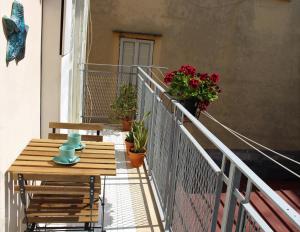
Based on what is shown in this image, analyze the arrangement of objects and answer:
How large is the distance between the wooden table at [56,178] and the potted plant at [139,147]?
1897 mm

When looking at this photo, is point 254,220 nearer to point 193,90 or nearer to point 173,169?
point 173,169

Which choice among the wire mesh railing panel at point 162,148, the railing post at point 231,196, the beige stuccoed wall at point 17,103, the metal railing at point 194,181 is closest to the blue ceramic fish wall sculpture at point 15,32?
the beige stuccoed wall at point 17,103

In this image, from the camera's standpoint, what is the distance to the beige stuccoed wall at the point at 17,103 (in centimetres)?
262

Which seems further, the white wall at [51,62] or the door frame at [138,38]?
the door frame at [138,38]

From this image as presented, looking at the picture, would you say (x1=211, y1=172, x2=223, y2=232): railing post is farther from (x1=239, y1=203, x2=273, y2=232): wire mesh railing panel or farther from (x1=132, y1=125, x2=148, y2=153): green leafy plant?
(x1=132, y1=125, x2=148, y2=153): green leafy plant

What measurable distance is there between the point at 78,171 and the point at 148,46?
876 centimetres

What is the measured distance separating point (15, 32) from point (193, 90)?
1.95m

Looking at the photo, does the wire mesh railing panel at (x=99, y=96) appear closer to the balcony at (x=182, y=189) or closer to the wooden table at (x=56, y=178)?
the balcony at (x=182, y=189)

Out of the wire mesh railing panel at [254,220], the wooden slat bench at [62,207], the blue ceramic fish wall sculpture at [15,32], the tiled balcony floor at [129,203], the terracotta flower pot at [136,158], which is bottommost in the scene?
the tiled balcony floor at [129,203]

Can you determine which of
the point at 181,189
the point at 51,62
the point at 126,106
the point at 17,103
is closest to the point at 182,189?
the point at 181,189

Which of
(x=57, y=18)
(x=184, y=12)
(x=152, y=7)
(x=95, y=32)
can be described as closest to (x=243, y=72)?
(x=184, y=12)

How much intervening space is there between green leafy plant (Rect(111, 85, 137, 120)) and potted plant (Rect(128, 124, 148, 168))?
1885 mm

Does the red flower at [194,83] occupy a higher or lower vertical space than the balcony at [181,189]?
higher

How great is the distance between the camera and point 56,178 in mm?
2732
